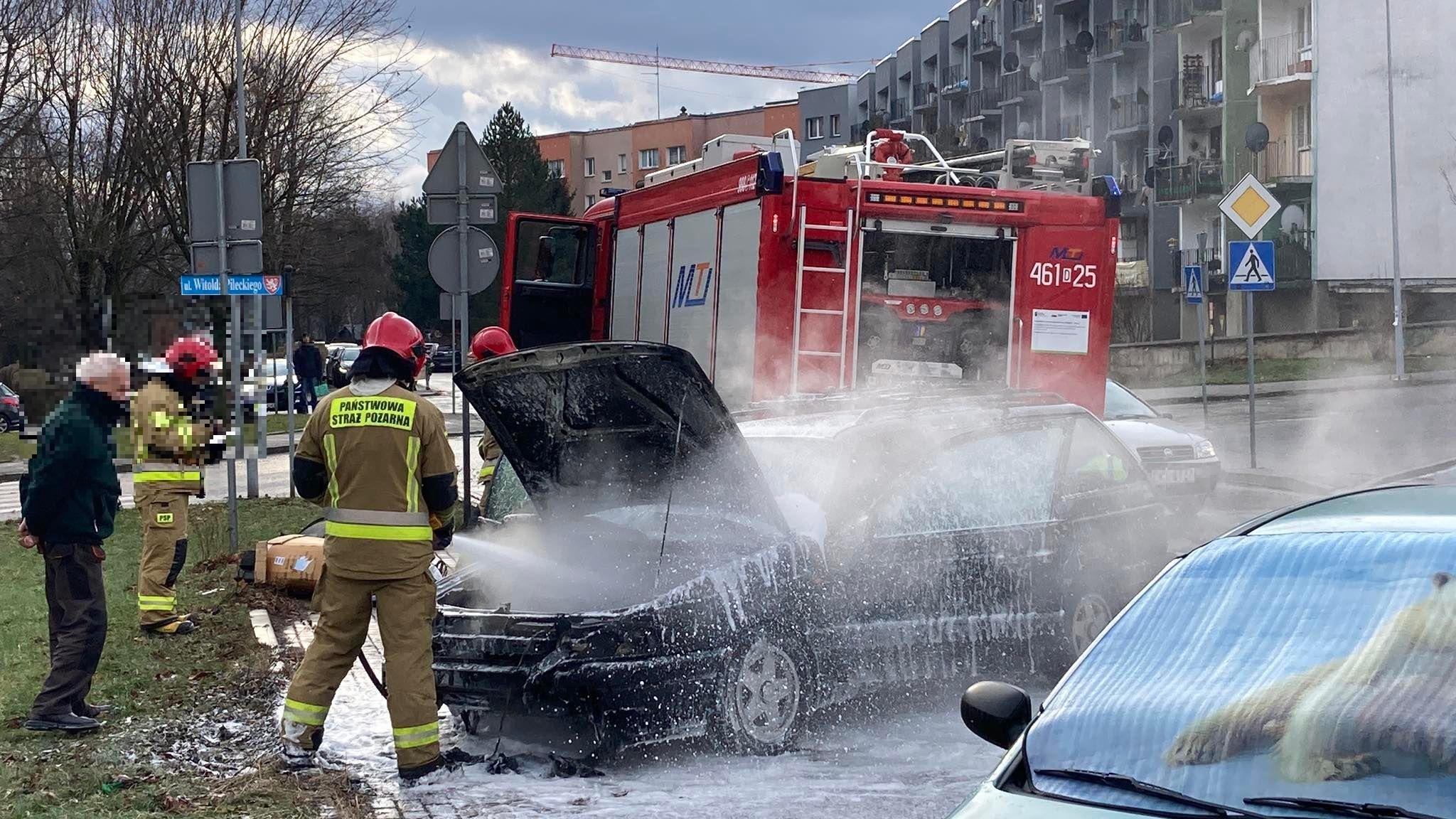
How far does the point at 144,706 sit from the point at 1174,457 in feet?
29.7

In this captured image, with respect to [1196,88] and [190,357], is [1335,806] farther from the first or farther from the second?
[1196,88]

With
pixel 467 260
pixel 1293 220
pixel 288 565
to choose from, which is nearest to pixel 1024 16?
pixel 1293 220

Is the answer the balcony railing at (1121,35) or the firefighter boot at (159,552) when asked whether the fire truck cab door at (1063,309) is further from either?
the balcony railing at (1121,35)

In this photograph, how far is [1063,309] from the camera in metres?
12.0

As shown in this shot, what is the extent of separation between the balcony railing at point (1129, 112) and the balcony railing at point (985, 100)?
10.6m

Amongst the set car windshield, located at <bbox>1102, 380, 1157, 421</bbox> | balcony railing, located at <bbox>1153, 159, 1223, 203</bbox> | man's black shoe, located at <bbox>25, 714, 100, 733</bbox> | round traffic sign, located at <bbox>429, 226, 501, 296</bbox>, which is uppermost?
balcony railing, located at <bbox>1153, 159, 1223, 203</bbox>

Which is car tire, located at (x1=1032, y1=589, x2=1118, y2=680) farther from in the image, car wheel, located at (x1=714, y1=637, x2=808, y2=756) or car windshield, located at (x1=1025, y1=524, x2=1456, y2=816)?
car windshield, located at (x1=1025, y1=524, x2=1456, y2=816)

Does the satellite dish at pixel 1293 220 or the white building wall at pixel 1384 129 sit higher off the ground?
the white building wall at pixel 1384 129

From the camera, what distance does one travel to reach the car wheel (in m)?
6.02

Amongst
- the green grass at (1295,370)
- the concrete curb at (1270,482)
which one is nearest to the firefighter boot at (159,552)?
the concrete curb at (1270,482)

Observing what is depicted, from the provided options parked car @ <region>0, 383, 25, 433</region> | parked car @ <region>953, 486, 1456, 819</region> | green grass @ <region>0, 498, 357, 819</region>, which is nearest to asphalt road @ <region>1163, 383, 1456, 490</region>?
green grass @ <region>0, 498, 357, 819</region>

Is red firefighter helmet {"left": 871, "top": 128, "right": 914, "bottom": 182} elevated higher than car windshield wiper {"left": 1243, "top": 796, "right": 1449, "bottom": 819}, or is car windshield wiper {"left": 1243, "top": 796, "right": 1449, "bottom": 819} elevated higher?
red firefighter helmet {"left": 871, "top": 128, "right": 914, "bottom": 182}

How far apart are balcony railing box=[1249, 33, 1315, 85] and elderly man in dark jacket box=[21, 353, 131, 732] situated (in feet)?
134

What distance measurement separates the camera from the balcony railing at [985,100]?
6419cm
